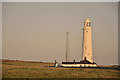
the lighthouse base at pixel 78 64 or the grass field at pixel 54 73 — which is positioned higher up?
the grass field at pixel 54 73

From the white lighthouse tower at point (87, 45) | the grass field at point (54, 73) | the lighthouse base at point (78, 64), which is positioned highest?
the white lighthouse tower at point (87, 45)

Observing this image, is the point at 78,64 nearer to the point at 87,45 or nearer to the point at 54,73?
the point at 87,45

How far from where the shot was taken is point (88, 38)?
54.4m

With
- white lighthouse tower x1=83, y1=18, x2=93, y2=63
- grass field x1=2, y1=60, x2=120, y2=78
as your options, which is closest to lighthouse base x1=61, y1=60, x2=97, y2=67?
white lighthouse tower x1=83, y1=18, x2=93, y2=63

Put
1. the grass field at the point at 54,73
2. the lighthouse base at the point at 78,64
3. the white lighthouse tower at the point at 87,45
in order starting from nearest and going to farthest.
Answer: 1. the grass field at the point at 54,73
2. the lighthouse base at the point at 78,64
3. the white lighthouse tower at the point at 87,45

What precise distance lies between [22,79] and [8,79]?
1.27 meters

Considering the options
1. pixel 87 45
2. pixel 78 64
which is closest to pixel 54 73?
pixel 78 64

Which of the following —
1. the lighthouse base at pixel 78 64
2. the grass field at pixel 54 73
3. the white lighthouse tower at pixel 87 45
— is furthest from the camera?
the white lighthouse tower at pixel 87 45

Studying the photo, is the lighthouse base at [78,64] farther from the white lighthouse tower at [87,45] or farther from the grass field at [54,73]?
the grass field at [54,73]

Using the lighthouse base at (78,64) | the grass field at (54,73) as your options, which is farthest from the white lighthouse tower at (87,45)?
the grass field at (54,73)

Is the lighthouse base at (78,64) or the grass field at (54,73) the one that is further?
the lighthouse base at (78,64)

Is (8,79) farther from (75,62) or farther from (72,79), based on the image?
(75,62)

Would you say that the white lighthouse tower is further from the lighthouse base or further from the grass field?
the grass field

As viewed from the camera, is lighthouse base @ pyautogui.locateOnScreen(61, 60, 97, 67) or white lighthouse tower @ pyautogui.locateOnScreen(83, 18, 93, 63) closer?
lighthouse base @ pyautogui.locateOnScreen(61, 60, 97, 67)
